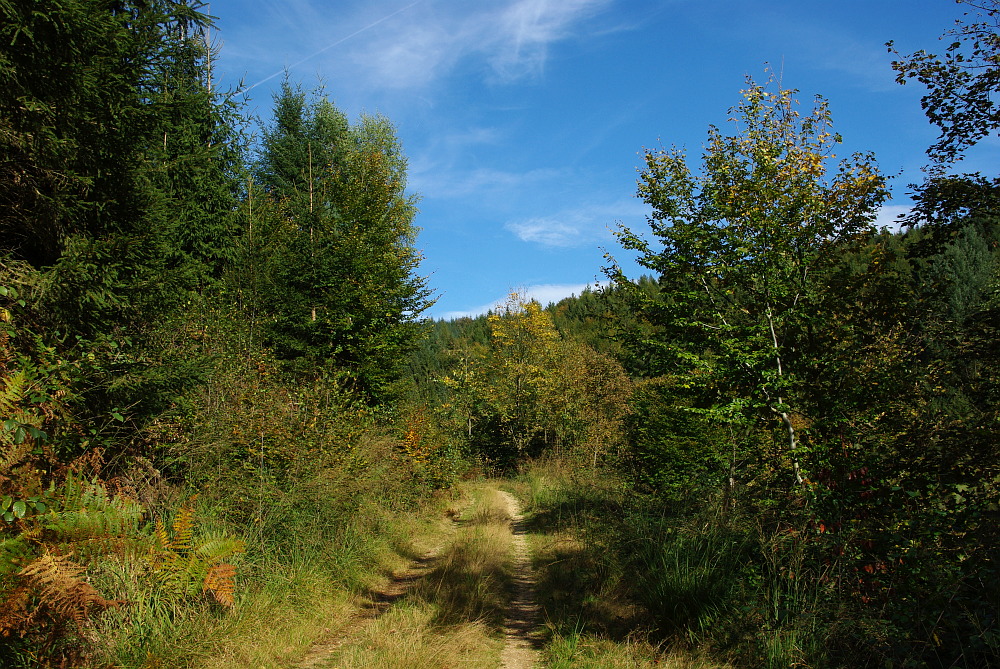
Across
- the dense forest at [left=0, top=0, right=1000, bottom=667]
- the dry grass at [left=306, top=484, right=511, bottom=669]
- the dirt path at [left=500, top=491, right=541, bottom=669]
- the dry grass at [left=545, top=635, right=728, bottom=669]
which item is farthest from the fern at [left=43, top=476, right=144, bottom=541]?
the dry grass at [left=545, top=635, right=728, bottom=669]

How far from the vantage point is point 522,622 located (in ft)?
21.2

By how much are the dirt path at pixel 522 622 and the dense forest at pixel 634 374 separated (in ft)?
0.98

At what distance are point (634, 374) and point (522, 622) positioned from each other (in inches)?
214

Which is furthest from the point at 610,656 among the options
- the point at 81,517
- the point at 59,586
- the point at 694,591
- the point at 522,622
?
the point at 81,517

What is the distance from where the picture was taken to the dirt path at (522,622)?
538cm

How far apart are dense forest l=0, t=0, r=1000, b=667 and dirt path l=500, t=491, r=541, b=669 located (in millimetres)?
299

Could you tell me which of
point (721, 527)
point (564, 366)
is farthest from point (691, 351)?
point (564, 366)

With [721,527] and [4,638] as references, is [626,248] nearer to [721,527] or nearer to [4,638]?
[721,527]

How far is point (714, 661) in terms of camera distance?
4.52 metres

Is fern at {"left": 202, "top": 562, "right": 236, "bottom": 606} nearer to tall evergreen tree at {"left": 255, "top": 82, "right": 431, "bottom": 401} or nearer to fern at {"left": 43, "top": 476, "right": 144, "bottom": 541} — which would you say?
fern at {"left": 43, "top": 476, "right": 144, "bottom": 541}

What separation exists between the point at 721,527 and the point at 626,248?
552 centimetres

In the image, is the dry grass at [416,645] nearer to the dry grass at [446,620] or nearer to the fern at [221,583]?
the dry grass at [446,620]

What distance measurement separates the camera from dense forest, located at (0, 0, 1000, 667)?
4.16 metres

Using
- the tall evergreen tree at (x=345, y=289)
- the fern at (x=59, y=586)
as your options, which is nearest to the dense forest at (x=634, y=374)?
the fern at (x=59, y=586)
